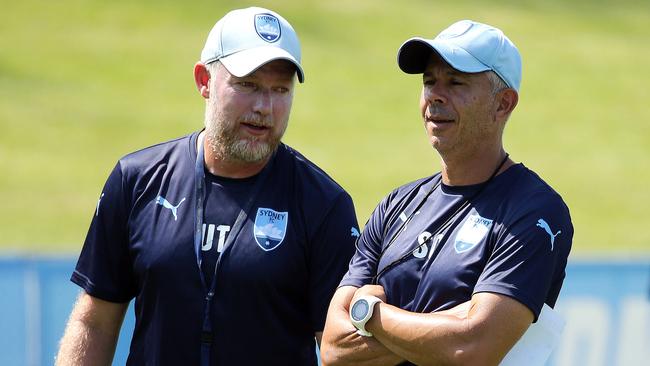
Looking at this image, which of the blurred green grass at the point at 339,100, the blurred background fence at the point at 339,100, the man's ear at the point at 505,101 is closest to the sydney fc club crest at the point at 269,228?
the man's ear at the point at 505,101

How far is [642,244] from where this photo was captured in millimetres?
17875

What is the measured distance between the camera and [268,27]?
15.2 feet

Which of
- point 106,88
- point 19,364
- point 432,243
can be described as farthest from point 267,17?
point 106,88

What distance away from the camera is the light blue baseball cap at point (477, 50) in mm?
4320

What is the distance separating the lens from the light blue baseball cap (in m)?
4.32

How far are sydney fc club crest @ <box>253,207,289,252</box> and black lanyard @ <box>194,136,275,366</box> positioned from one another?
0.20 feet

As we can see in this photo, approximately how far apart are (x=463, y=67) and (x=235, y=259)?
113 cm

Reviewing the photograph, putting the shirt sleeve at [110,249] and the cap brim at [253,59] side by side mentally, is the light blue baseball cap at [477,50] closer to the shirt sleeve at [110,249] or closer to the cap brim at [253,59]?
the cap brim at [253,59]

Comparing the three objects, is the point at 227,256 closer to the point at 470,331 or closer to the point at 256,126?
the point at 256,126

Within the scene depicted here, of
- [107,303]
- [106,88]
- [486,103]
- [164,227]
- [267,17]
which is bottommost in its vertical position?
[107,303]

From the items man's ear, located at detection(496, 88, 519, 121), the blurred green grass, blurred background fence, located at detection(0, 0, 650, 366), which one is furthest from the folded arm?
the blurred green grass

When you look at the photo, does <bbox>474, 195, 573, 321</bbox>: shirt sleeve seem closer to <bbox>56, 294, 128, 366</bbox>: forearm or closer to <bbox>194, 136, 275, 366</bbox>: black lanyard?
<bbox>194, 136, 275, 366</bbox>: black lanyard

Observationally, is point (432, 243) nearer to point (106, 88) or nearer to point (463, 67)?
point (463, 67)

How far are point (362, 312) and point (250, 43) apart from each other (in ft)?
3.70
